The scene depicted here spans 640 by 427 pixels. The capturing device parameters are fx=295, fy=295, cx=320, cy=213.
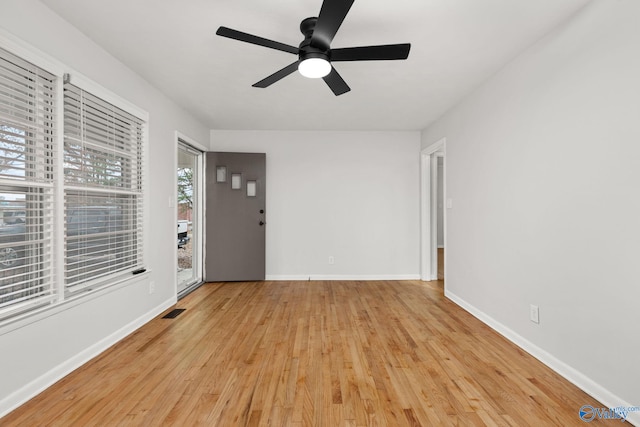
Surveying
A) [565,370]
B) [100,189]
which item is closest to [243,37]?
[100,189]

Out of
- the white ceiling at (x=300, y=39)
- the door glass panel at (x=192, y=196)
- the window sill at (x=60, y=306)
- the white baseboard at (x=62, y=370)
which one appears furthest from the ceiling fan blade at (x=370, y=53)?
the door glass panel at (x=192, y=196)

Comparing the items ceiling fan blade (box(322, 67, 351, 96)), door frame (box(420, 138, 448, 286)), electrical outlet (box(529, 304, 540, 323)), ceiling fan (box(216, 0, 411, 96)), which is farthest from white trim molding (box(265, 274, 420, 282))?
ceiling fan (box(216, 0, 411, 96))

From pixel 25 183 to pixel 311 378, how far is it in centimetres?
215

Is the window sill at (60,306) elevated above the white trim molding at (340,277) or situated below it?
above

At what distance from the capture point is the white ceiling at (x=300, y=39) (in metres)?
1.91

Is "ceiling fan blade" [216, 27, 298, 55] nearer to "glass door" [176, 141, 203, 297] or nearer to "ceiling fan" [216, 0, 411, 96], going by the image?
"ceiling fan" [216, 0, 411, 96]

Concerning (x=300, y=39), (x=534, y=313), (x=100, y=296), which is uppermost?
(x=300, y=39)

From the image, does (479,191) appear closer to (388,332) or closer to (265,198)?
(388,332)

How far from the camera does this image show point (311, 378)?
77.9 inches

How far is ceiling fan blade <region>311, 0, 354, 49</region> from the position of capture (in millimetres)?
1481

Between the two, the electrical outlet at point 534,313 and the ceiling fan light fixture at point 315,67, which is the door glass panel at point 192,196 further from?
the electrical outlet at point 534,313

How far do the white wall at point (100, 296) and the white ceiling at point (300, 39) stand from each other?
0.13m

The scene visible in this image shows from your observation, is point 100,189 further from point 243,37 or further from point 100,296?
point 243,37

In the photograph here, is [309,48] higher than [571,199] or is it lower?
higher
